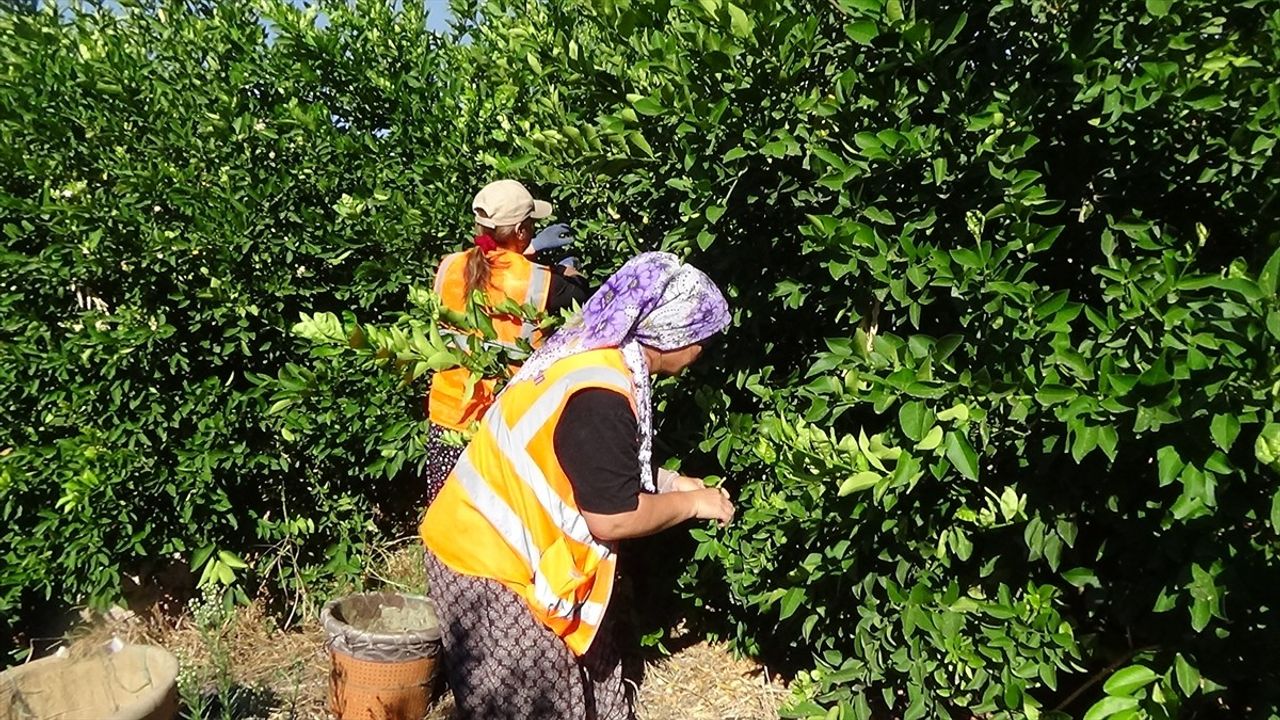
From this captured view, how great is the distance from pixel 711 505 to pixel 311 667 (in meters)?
2.17

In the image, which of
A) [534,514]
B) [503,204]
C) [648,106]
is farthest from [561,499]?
[503,204]

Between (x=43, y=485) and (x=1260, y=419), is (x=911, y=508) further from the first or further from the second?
(x=43, y=485)

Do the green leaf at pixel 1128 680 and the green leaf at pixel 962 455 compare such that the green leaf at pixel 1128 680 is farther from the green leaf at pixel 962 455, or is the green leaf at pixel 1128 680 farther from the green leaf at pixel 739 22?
the green leaf at pixel 739 22

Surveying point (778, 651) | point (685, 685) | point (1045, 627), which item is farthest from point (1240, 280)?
point (685, 685)

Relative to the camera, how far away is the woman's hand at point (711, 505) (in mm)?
2650

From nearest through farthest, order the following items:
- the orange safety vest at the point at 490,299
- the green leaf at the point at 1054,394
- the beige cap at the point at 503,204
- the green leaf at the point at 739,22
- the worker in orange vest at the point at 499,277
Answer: the green leaf at the point at 1054,394 → the green leaf at the point at 739,22 → the orange safety vest at the point at 490,299 → the worker in orange vest at the point at 499,277 → the beige cap at the point at 503,204

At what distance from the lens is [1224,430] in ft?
5.32

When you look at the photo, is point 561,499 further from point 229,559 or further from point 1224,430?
point 229,559

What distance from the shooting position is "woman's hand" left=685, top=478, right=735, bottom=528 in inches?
104

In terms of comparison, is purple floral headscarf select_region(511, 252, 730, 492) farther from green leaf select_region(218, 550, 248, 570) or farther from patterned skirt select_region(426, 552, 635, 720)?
green leaf select_region(218, 550, 248, 570)

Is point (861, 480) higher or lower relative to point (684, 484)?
higher

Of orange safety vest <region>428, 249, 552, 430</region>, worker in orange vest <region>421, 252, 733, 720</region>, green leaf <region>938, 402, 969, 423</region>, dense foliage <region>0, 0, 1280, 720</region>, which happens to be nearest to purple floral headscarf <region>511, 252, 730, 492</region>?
worker in orange vest <region>421, 252, 733, 720</region>

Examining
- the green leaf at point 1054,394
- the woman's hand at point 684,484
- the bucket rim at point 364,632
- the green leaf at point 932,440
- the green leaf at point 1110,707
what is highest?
→ the green leaf at point 1054,394

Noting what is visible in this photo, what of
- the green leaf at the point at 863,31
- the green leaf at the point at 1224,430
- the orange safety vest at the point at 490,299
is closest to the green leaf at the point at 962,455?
the green leaf at the point at 1224,430
